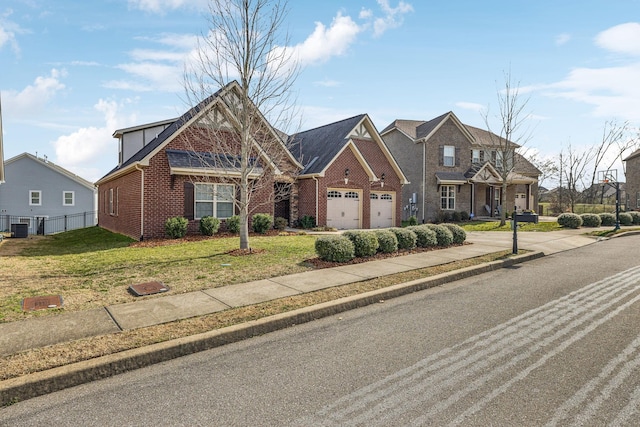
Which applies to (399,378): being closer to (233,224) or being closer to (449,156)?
(233,224)

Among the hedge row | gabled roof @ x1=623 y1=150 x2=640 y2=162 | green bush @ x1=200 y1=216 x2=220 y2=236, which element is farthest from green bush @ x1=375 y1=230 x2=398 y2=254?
gabled roof @ x1=623 y1=150 x2=640 y2=162

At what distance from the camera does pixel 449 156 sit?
29797mm

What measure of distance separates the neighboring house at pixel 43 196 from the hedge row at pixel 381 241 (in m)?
30.9

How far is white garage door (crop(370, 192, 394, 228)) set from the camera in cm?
2328

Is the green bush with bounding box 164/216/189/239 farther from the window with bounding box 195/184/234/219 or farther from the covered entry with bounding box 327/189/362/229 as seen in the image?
the covered entry with bounding box 327/189/362/229

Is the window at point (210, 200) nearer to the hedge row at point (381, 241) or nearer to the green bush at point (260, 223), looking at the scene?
the green bush at point (260, 223)

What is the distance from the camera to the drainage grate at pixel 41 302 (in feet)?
19.2

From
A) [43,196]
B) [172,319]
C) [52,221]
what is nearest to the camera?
[172,319]

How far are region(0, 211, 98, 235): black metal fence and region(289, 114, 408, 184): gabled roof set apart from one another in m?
22.3

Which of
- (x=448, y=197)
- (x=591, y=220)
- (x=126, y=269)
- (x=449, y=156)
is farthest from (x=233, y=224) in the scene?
(x=449, y=156)

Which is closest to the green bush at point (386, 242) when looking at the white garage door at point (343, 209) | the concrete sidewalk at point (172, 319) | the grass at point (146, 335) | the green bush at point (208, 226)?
the concrete sidewalk at point (172, 319)

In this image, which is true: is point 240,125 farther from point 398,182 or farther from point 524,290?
point 398,182

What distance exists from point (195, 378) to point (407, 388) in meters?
2.17

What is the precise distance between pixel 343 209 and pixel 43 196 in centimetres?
2785
